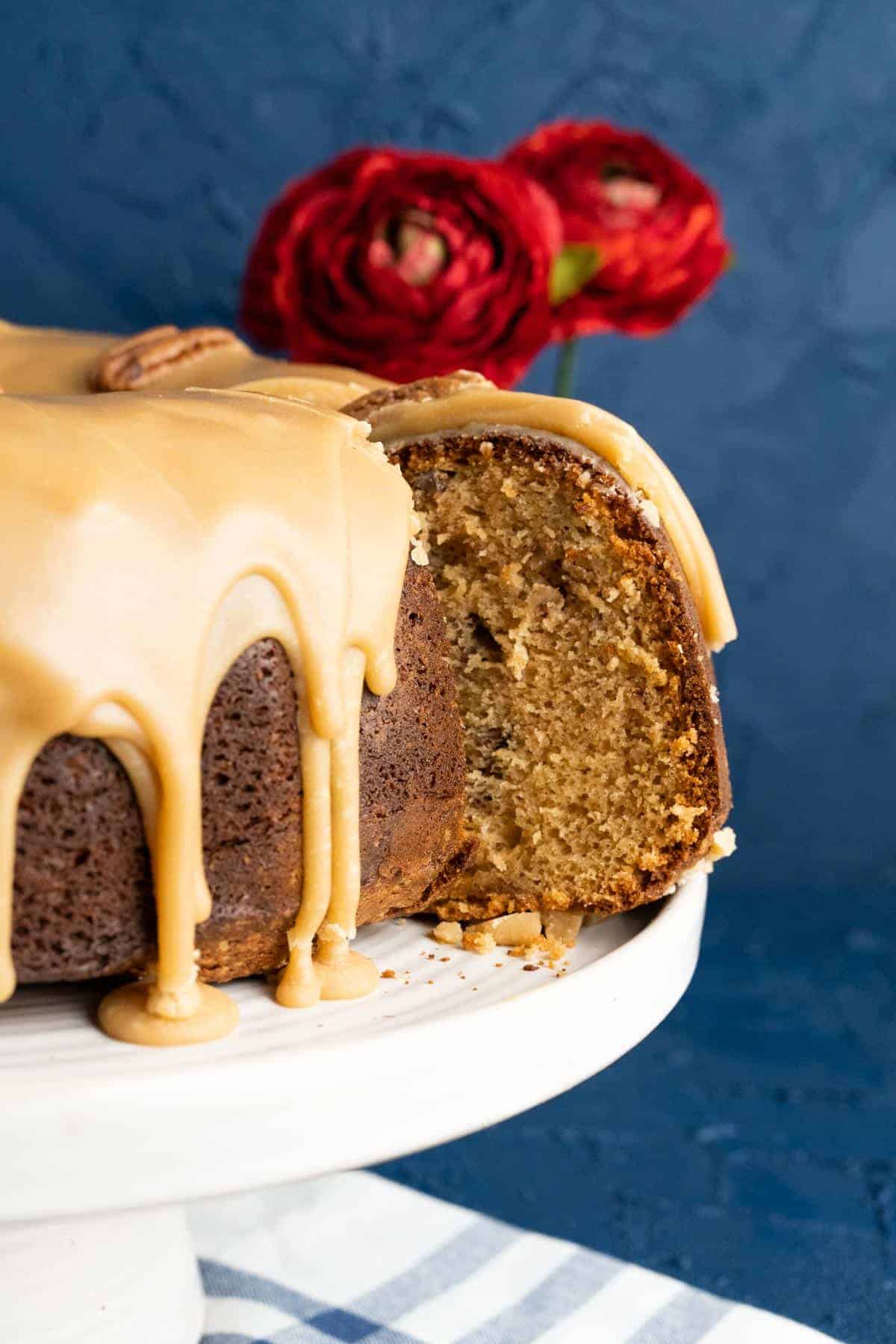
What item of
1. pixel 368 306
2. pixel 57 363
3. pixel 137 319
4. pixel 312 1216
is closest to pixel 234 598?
pixel 57 363

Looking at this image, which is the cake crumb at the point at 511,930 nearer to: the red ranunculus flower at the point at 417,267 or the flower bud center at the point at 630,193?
the red ranunculus flower at the point at 417,267

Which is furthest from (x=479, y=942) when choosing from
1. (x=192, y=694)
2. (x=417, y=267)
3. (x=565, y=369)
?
(x=565, y=369)

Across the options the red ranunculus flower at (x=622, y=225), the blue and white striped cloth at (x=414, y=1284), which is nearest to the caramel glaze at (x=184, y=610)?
the blue and white striped cloth at (x=414, y=1284)

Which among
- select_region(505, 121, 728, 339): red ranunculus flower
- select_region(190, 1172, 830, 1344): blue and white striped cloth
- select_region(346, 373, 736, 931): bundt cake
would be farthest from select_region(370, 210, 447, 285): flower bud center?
select_region(190, 1172, 830, 1344): blue and white striped cloth

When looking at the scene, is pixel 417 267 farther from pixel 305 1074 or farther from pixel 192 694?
pixel 305 1074

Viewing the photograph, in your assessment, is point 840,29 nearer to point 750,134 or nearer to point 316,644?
point 750,134
